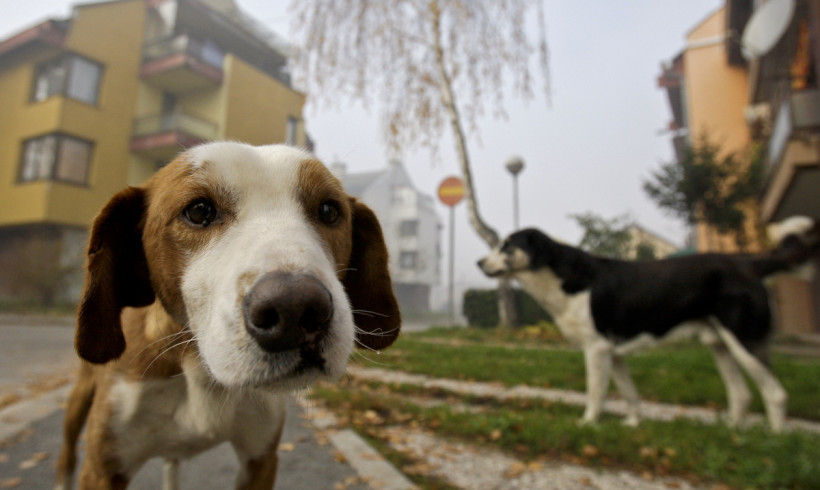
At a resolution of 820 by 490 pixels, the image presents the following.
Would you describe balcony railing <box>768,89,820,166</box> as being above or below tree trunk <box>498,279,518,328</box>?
above

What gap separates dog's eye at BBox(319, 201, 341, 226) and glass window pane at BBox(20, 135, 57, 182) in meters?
20.5

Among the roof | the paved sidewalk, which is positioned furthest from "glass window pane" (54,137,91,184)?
the paved sidewalk

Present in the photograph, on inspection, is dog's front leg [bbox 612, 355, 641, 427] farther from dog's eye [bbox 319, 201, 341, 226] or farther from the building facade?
the building facade

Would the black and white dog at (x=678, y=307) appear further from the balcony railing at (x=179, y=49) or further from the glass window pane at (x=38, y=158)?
the balcony railing at (x=179, y=49)

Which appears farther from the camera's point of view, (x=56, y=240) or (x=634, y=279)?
(x=56, y=240)

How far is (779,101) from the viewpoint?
10.6 meters

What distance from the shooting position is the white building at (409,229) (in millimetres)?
47438

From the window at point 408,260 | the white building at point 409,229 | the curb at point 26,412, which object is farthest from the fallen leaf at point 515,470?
the window at point 408,260

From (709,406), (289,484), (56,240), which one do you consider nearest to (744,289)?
(709,406)

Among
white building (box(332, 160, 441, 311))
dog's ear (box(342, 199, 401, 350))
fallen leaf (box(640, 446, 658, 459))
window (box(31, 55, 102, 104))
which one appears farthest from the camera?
white building (box(332, 160, 441, 311))

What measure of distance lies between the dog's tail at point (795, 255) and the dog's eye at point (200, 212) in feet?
16.5

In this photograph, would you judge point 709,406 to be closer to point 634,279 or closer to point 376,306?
point 634,279

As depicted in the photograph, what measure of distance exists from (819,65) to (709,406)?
23.9 ft

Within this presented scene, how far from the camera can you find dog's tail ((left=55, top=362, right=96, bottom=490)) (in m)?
2.46
